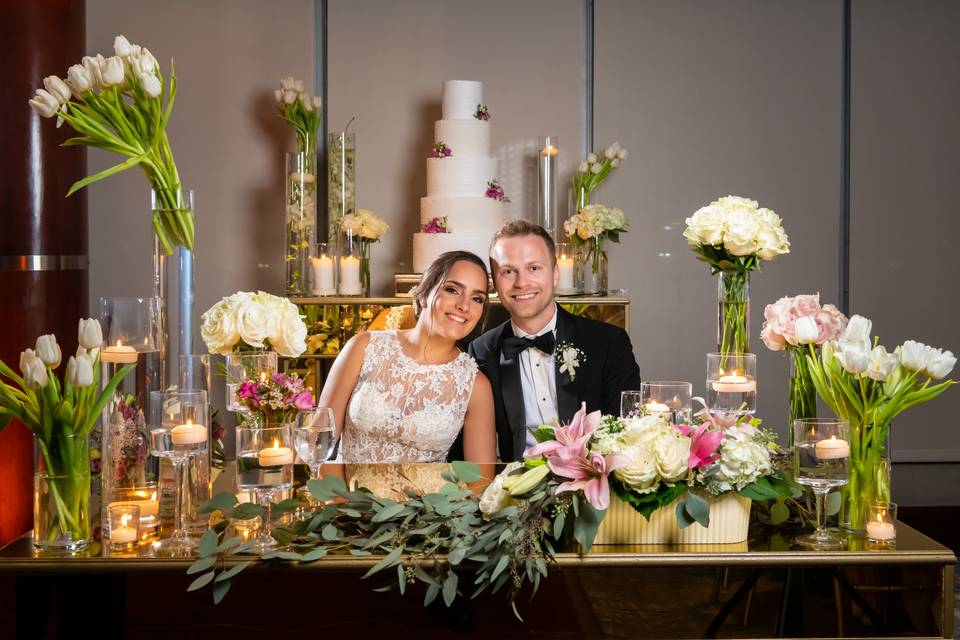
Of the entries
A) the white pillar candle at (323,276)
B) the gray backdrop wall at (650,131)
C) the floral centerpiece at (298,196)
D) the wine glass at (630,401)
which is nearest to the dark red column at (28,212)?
the gray backdrop wall at (650,131)

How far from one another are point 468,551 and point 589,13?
14.7 ft

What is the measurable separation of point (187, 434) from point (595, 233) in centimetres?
350

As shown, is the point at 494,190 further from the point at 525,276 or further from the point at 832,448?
the point at 832,448

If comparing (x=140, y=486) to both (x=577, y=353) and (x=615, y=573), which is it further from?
(x=577, y=353)

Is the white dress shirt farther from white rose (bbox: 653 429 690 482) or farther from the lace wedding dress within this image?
white rose (bbox: 653 429 690 482)

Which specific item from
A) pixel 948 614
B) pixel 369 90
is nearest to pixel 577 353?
pixel 948 614

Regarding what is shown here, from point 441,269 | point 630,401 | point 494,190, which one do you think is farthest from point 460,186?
point 630,401

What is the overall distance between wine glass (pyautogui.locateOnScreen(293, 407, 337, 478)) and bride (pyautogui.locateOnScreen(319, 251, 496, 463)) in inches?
50.3

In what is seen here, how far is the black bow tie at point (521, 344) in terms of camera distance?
143 inches

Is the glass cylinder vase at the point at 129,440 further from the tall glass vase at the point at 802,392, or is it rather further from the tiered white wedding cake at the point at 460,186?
the tiered white wedding cake at the point at 460,186

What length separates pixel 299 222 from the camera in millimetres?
5070

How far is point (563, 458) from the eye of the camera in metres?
1.83

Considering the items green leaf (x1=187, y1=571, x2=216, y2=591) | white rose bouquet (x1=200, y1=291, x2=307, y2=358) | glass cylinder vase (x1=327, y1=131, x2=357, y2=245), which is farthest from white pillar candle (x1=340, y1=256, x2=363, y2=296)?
green leaf (x1=187, y1=571, x2=216, y2=591)

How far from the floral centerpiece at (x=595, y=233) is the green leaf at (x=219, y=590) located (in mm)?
3618
